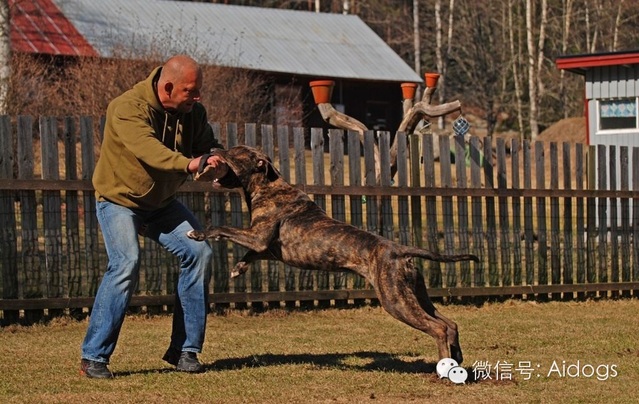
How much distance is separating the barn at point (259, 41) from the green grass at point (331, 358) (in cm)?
1738

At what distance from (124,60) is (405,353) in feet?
52.8

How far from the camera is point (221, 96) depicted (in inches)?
997

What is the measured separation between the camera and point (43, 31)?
33656 mm

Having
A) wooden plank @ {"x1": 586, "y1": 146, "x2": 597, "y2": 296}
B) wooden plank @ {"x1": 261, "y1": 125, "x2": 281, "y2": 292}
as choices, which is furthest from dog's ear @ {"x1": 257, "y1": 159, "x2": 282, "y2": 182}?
wooden plank @ {"x1": 586, "y1": 146, "x2": 597, "y2": 296}

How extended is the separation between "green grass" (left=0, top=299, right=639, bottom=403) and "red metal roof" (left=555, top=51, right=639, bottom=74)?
11.9m

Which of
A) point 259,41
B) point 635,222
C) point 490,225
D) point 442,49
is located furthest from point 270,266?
point 442,49

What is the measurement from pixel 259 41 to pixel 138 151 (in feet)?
104

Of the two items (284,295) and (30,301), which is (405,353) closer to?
(284,295)

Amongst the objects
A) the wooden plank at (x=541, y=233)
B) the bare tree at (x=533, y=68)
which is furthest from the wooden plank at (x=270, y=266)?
the bare tree at (x=533, y=68)

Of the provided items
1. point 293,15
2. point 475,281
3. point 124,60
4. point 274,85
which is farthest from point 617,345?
point 293,15

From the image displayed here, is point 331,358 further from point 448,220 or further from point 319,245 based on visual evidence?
point 448,220

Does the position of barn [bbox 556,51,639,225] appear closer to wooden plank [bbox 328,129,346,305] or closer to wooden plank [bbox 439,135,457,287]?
wooden plank [bbox 439,135,457,287]

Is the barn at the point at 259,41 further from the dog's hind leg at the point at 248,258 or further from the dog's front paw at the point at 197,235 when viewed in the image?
the dog's front paw at the point at 197,235

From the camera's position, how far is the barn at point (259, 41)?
3272cm
